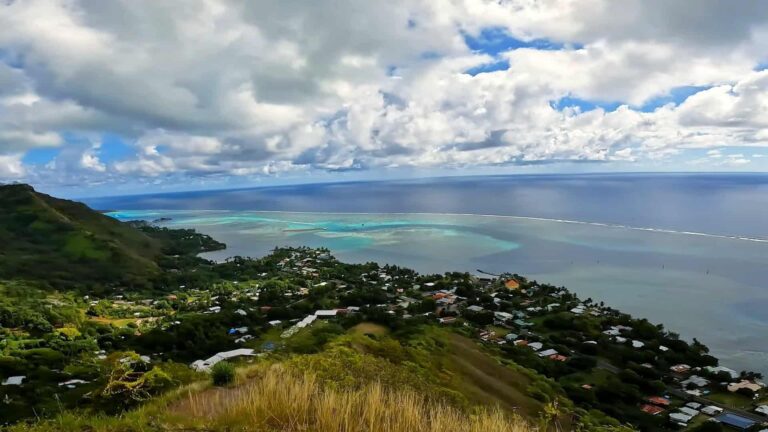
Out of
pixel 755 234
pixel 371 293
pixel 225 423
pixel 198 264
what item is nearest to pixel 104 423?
pixel 225 423

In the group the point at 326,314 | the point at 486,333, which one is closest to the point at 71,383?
the point at 326,314

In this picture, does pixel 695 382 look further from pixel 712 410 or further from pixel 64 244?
pixel 64 244

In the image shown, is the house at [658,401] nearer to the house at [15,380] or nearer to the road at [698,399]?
the road at [698,399]

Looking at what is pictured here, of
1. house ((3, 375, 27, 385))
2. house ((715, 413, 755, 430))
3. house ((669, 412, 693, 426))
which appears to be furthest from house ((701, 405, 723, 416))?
house ((3, 375, 27, 385))

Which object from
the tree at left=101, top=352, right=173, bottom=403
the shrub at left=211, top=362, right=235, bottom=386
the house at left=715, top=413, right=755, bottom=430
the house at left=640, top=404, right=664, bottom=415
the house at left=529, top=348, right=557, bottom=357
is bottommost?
the house at left=640, top=404, right=664, bottom=415

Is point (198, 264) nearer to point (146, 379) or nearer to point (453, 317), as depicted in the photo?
point (453, 317)

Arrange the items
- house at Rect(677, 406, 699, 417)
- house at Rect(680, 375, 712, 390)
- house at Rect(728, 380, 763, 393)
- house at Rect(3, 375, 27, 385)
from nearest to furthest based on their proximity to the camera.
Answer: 1. house at Rect(3, 375, 27, 385)
2. house at Rect(677, 406, 699, 417)
3. house at Rect(728, 380, 763, 393)
4. house at Rect(680, 375, 712, 390)

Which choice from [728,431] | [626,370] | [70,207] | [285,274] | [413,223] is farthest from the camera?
[413,223]

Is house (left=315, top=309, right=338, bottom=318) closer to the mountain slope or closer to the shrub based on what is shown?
the shrub
